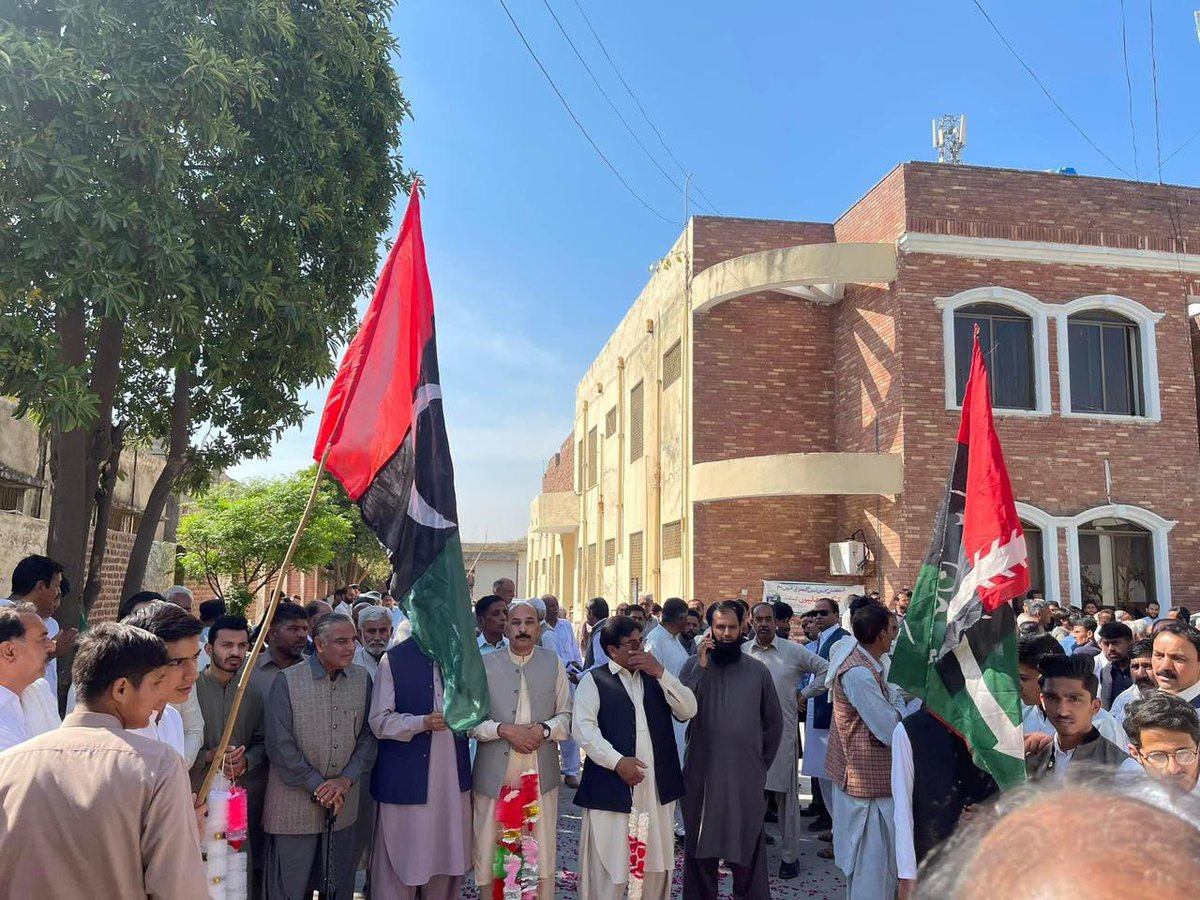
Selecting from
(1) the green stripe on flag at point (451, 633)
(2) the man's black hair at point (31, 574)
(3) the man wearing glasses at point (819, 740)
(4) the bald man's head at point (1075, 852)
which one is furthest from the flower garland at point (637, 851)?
(4) the bald man's head at point (1075, 852)

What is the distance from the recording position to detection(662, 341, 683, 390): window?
1754 cm

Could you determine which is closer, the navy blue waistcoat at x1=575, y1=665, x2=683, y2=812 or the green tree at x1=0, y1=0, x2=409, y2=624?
the navy blue waistcoat at x1=575, y1=665, x2=683, y2=812

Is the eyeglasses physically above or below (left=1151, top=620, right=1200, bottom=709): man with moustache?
below

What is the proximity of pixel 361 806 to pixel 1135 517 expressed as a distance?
12.7 metres

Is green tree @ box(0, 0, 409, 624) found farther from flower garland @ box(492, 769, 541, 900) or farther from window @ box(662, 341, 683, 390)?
window @ box(662, 341, 683, 390)

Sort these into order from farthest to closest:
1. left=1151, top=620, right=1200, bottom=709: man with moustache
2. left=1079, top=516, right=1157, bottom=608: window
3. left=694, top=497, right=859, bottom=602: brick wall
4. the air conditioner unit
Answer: left=694, top=497, right=859, bottom=602: brick wall → the air conditioner unit → left=1079, top=516, right=1157, bottom=608: window → left=1151, top=620, right=1200, bottom=709: man with moustache

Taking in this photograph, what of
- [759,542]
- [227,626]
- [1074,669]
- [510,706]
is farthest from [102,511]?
[759,542]

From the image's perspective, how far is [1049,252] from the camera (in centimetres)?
1442

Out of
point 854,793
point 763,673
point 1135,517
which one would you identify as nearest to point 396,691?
point 763,673

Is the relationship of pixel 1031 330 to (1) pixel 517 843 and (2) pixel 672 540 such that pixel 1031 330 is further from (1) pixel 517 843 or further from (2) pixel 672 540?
(1) pixel 517 843

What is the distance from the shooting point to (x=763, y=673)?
5.53 metres

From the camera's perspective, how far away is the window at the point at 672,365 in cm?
1754

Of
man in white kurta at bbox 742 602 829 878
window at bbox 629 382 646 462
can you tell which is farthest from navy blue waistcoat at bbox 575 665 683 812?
window at bbox 629 382 646 462

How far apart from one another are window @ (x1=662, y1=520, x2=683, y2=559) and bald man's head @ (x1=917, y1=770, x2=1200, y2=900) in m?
15.8
